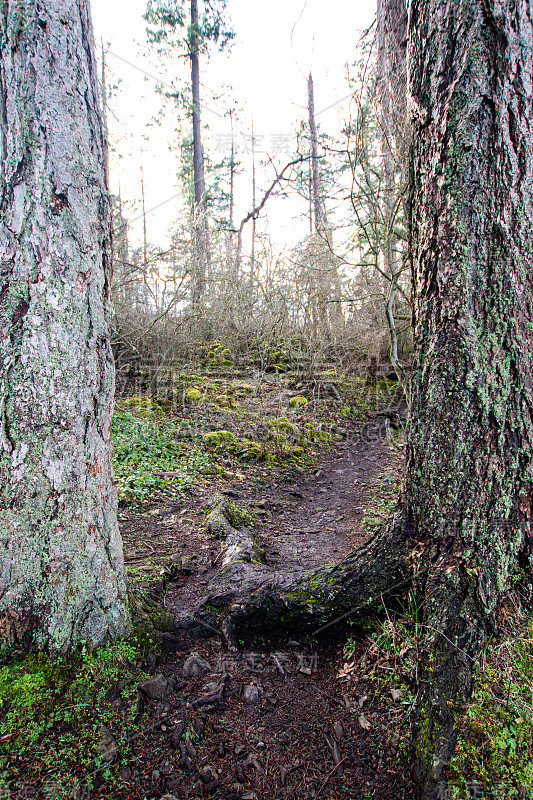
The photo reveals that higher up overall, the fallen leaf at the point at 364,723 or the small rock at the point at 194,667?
the small rock at the point at 194,667

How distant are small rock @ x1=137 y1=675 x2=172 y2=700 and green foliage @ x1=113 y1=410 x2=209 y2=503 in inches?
99.2

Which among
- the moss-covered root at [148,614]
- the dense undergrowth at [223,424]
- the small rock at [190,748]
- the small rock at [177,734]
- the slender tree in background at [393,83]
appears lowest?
the small rock at [190,748]

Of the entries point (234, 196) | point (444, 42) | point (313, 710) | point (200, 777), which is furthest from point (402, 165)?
point (234, 196)

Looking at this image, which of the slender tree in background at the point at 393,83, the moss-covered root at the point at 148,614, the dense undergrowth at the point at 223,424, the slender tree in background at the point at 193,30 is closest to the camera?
the moss-covered root at the point at 148,614

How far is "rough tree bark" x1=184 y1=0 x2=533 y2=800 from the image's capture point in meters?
1.81

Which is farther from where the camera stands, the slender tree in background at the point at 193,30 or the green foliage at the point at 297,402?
the slender tree in background at the point at 193,30

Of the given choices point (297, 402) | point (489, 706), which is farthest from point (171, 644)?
point (297, 402)

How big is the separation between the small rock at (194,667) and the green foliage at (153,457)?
2.41 m

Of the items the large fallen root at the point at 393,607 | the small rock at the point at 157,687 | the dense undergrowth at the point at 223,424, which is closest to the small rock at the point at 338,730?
the large fallen root at the point at 393,607

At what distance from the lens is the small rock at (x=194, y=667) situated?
85.7 inches

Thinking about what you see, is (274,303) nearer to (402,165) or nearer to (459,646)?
(402,165)

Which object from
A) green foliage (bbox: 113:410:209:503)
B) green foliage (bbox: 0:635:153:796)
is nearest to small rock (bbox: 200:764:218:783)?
green foliage (bbox: 0:635:153:796)

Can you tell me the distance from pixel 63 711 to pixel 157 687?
1.40 feet

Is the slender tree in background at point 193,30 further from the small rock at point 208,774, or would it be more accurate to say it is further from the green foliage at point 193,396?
the small rock at point 208,774
